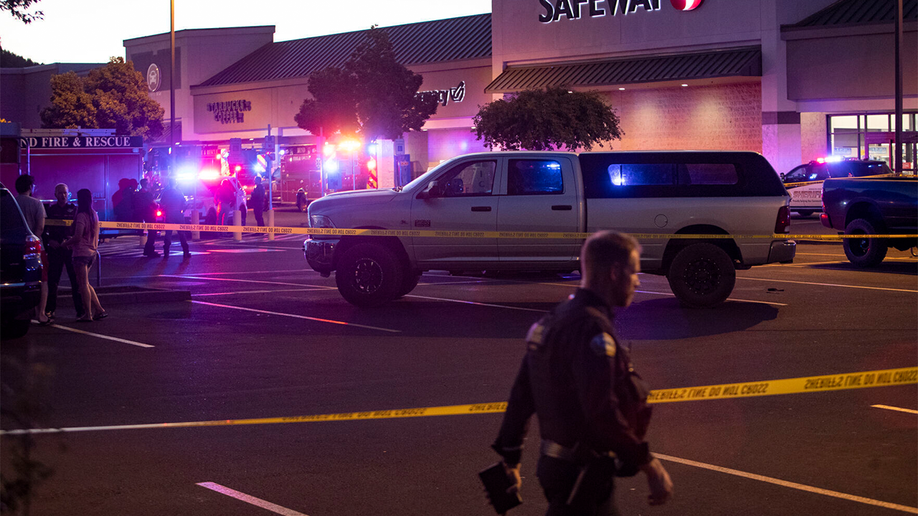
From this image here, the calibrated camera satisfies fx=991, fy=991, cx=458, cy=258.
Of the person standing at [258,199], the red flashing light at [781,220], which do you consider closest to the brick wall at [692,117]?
the person standing at [258,199]

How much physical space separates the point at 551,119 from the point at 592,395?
33.0 m

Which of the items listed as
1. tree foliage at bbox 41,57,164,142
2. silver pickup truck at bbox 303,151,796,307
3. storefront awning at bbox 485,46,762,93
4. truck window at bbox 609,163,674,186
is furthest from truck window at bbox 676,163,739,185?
tree foliage at bbox 41,57,164,142

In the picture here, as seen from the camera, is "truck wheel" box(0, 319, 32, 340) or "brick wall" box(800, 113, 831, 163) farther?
"brick wall" box(800, 113, 831, 163)

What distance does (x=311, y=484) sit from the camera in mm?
5910

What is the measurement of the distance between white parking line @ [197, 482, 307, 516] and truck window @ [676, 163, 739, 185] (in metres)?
9.36

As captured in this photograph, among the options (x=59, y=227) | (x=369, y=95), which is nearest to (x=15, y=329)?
(x=59, y=227)

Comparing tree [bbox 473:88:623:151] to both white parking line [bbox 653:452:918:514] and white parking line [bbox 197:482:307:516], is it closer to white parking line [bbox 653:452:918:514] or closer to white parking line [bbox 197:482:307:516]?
white parking line [bbox 653:452:918:514]

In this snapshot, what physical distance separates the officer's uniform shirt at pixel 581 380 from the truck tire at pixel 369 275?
10.1 meters

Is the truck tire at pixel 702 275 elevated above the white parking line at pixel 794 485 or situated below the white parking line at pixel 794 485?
above

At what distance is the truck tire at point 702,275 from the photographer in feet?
44.0

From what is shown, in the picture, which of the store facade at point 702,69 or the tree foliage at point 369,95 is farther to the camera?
the tree foliage at point 369,95

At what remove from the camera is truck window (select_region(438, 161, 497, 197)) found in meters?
13.8

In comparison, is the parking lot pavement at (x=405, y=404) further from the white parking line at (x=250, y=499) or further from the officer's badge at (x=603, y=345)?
the officer's badge at (x=603, y=345)

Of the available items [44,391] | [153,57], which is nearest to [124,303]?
[44,391]
